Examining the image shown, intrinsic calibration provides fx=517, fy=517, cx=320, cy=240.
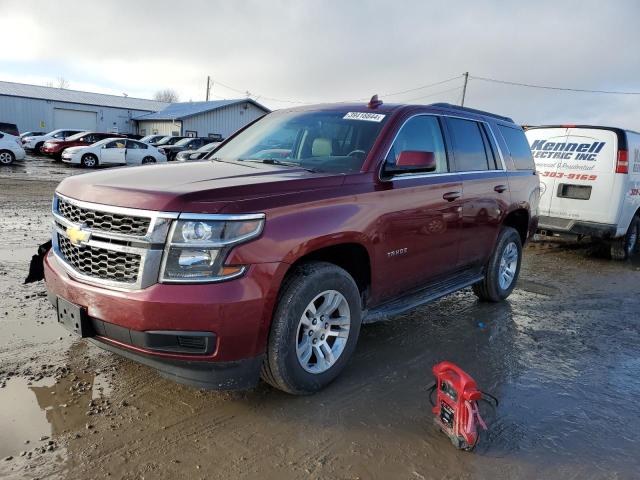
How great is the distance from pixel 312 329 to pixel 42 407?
5.55 ft

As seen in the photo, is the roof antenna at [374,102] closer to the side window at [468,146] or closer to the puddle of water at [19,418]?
the side window at [468,146]

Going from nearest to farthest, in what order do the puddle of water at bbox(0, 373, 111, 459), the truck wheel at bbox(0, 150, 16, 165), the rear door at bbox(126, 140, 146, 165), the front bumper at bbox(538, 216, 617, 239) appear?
the puddle of water at bbox(0, 373, 111, 459)
the front bumper at bbox(538, 216, 617, 239)
the truck wheel at bbox(0, 150, 16, 165)
the rear door at bbox(126, 140, 146, 165)

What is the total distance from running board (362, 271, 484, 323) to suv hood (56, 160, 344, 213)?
3.51 ft

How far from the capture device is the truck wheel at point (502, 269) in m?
5.44

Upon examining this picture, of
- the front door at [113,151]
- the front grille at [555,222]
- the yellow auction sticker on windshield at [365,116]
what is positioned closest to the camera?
the yellow auction sticker on windshield at [365,116]

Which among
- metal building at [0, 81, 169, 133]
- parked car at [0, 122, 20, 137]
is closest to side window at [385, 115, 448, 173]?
parked car at [0, 122, 20, 137]

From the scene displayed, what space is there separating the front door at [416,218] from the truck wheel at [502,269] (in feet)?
3.15

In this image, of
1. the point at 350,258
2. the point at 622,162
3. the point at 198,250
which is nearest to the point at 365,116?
the point at 350,258

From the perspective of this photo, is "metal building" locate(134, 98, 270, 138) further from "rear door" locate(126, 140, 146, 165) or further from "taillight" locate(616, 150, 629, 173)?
"taillight" locate(616, 150, 629, 173)

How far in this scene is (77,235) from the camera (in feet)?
Result: 9.99

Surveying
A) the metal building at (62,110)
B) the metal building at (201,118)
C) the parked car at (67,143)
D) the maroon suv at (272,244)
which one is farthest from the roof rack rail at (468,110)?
the metal building at (62,110)

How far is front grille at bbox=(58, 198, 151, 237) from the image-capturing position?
9.13ft

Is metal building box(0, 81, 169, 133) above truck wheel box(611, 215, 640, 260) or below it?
above

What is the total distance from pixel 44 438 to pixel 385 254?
2378 mm
